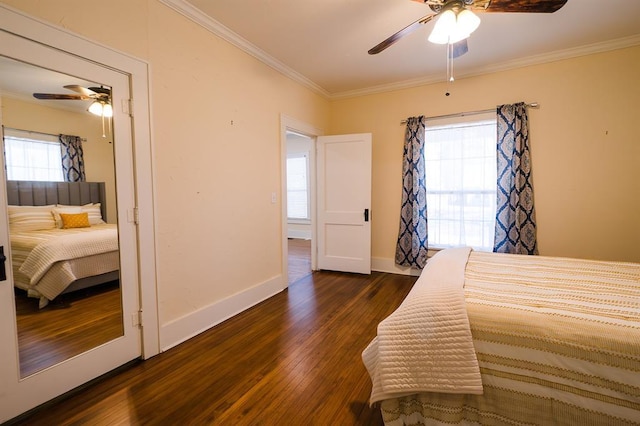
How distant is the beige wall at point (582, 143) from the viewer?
10.2 feet

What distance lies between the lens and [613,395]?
1147 millimetres

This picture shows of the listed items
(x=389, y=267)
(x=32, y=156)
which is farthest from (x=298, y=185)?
(x=32, y=156)

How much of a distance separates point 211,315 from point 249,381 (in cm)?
94

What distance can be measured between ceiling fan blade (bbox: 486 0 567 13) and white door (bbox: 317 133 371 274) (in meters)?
2.26

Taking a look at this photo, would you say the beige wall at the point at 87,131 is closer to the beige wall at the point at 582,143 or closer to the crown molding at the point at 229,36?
the crown molding at the point at 229,36

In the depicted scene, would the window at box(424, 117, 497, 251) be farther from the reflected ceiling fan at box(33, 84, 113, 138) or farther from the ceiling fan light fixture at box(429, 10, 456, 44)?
the reflected ceiling fan at box(33, 84, 113, 138)

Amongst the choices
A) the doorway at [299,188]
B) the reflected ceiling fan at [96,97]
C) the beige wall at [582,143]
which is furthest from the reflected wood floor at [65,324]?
the doorway at [299,188]

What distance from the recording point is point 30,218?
1685mm

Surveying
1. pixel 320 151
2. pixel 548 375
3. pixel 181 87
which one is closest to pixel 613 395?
pixel 548 375

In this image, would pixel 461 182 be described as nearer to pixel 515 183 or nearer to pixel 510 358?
pixel 515 183

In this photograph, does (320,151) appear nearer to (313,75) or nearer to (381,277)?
(313,75)

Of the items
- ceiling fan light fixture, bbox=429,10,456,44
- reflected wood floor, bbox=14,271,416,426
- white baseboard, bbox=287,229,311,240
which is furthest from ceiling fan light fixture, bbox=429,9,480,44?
white baseboard, bbox=287,229,311,240

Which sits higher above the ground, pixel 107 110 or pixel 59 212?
pixel 107 110

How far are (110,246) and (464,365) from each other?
2.25 metres
